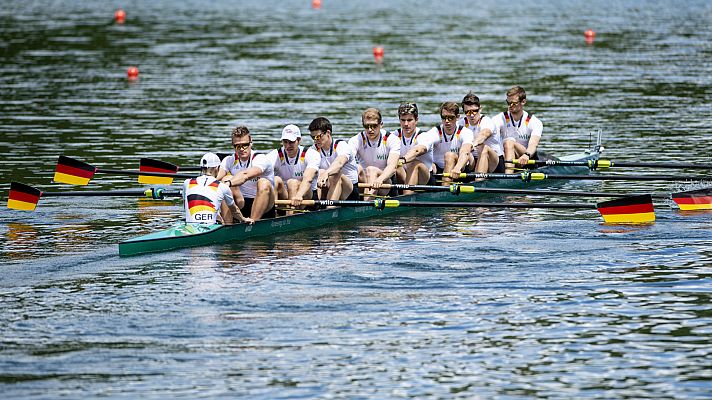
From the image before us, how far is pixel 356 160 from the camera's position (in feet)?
56.3

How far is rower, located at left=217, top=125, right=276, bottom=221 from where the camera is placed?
584 inches

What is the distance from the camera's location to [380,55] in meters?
38.8

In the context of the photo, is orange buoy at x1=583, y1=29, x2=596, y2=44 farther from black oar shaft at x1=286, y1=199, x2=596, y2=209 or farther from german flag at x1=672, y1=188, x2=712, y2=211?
black oar shaft at x1=286, y1=199, x2=596, y2=209

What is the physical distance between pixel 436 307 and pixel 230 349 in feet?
6.94

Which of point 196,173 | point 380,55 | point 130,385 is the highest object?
point 380,55

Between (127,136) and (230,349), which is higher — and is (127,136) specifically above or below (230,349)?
above

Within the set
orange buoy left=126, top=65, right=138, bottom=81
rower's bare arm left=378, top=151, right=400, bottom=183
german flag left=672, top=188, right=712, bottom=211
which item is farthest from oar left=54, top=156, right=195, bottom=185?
orange buoy left=126, top=65, right=138, bottom=81

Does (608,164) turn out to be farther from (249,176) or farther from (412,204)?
(249,176)

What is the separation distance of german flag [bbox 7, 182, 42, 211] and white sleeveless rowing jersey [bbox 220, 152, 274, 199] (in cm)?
298

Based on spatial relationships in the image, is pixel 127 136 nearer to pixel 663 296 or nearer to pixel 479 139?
pixel 479 139

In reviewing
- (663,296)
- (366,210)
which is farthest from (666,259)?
(366,210)

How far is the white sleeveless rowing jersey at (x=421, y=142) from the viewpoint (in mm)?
17578

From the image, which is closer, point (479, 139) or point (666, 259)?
point (666, 259)

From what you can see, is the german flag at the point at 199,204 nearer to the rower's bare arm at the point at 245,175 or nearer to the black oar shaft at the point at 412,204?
the rower's bare arm at the point at 245,175
